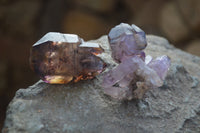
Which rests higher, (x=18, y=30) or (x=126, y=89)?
(x=18, y=30)

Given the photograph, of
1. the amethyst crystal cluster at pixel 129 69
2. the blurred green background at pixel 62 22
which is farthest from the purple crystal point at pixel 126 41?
the blurred green background at pixel 62 22

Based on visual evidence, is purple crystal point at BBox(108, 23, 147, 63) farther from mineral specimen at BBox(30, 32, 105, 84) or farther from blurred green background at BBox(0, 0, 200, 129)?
blurred green background at BBox(0, 0, 200, 129)

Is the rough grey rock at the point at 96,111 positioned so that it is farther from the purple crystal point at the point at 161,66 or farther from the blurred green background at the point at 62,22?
the blurred green background at the point at 62,22

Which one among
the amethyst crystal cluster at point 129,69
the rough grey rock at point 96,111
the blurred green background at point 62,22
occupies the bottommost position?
the rough grey rock at point 96,111

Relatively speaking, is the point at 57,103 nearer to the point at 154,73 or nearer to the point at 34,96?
the point at 34,96

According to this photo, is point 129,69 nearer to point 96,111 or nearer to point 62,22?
point 96,111

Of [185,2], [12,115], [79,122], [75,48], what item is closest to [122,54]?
[75,48]

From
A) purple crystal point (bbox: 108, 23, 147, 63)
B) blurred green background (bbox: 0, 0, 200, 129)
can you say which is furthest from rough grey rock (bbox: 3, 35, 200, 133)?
blurred green background (bbox: 0, 0, 200, 129)
